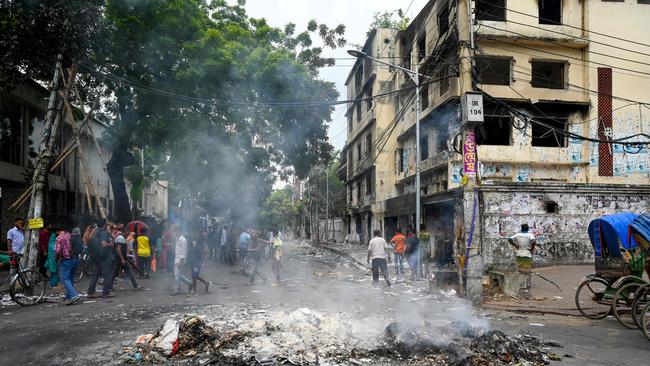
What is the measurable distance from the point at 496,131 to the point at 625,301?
12.5 metres

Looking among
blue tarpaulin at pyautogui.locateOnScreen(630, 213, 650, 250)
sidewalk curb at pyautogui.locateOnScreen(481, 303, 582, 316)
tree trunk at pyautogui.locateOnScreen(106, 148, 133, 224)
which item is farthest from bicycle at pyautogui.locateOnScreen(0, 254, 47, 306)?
blue tarpaulin at pyautogui.locateOnScreen(630, 213, 650, 250)

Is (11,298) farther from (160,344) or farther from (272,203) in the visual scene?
(272,203)

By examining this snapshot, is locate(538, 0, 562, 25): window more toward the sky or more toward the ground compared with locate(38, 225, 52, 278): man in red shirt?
more toward the sky

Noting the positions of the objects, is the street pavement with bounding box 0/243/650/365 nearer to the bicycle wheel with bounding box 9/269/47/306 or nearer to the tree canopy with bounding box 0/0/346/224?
the bicycle wheel with bounding box 9/269/47/306

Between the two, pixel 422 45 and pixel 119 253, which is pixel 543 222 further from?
pixel 119 253

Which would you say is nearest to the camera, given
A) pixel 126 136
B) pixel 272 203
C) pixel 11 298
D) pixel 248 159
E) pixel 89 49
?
pixel 11 298

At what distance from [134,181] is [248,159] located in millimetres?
5460

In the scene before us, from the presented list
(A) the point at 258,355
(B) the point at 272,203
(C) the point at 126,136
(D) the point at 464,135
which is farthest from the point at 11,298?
(B) the point at 272,203

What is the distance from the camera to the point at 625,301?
310 inches

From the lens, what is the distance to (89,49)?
1406 centimetres

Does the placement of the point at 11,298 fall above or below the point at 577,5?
below

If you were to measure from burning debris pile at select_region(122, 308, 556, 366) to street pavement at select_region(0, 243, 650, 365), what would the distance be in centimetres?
37

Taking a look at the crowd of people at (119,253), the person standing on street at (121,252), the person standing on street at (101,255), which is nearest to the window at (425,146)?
the crowd of people at (119,253)

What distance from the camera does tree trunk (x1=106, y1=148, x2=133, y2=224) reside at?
18.8 m
